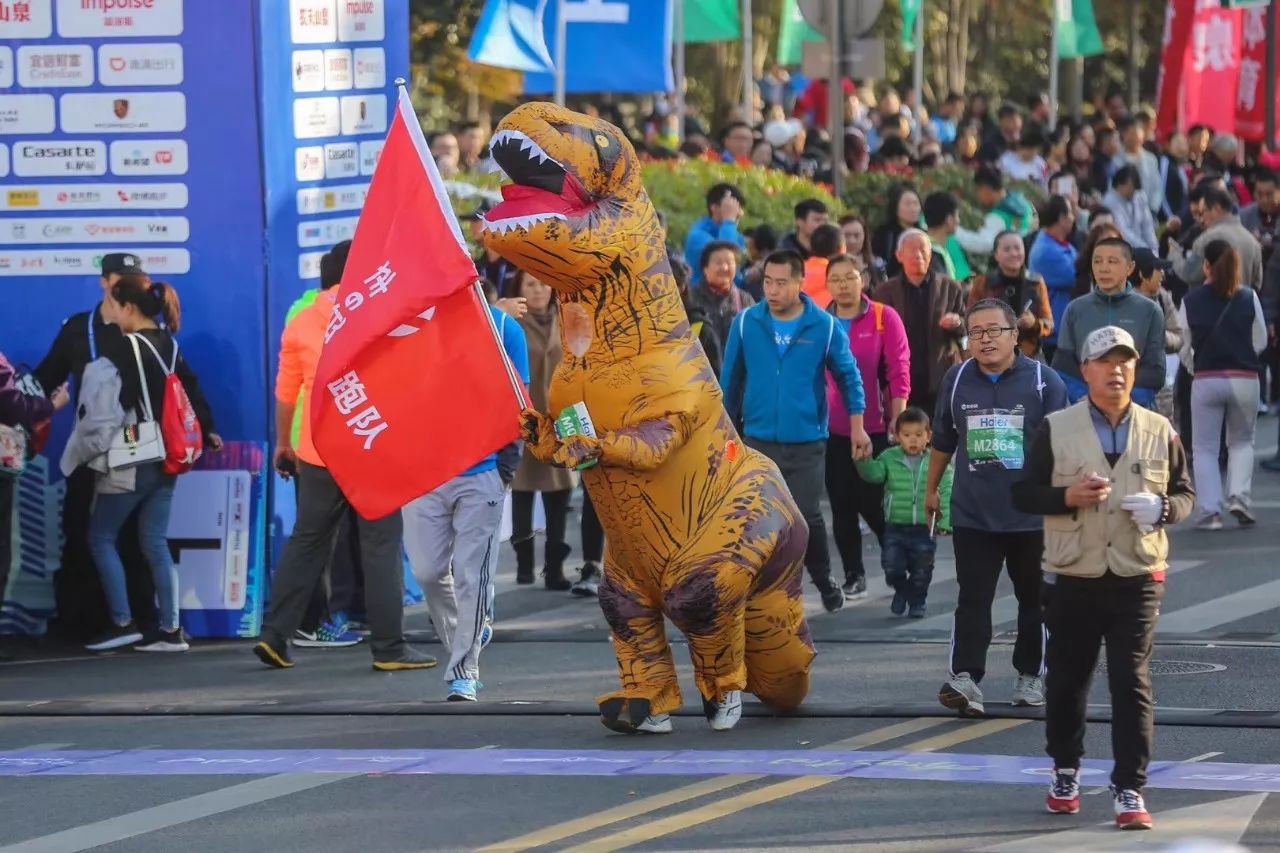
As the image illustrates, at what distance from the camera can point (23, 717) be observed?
995 cm

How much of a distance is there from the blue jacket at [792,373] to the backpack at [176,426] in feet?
8.76

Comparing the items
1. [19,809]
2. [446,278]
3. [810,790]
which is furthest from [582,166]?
[19,809]

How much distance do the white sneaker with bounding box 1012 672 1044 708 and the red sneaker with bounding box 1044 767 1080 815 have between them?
5.61 feet

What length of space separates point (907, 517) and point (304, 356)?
3.19m

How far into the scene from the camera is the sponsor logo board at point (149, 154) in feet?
38.7

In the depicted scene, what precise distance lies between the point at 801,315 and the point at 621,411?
3.07 meters

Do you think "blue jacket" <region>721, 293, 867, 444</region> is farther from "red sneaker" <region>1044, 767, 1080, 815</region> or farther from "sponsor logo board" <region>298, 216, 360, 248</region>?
"red sneaker" <region>1044, 767, 1080, 815</region>

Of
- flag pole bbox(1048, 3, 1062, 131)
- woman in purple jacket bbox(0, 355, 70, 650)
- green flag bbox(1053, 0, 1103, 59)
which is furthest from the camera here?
green flag bbox(1053, 0, 1103, 59)

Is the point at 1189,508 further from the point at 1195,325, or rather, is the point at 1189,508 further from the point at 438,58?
the point at 438,58

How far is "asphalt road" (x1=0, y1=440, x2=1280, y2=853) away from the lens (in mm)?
7586

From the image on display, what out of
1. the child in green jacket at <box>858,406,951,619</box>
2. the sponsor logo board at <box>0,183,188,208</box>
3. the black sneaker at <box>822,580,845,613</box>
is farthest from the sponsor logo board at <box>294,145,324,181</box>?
the black sneaker at <box>822,580,845,613</box>

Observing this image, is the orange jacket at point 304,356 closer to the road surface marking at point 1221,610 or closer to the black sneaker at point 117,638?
the black sneaker at point 117,638

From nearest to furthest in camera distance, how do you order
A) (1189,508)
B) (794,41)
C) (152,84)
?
(1189,508)
(152,84)
(794,41)

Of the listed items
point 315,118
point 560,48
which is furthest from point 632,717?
point 560,48
